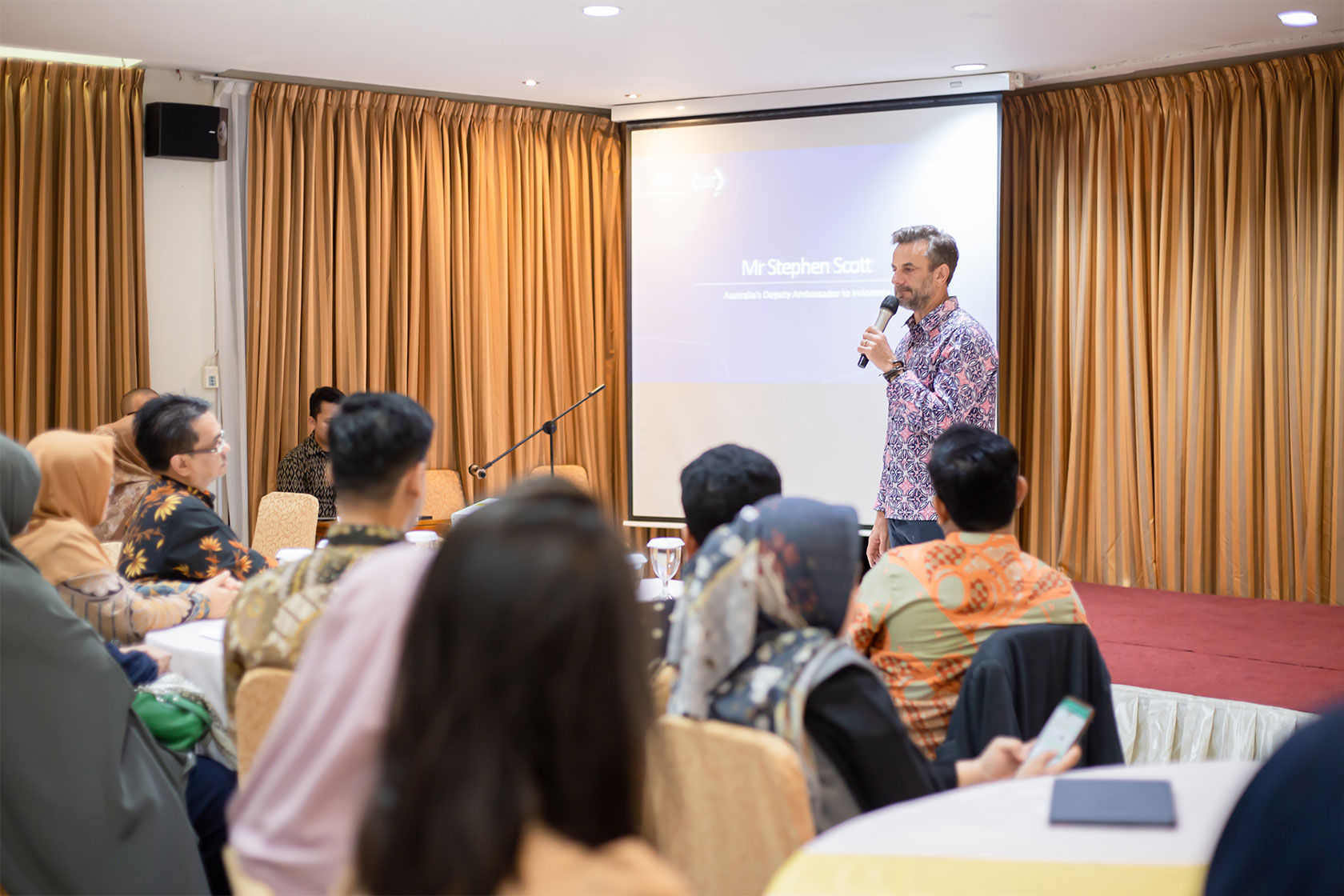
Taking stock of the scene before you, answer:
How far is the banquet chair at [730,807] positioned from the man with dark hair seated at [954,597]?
74 cm

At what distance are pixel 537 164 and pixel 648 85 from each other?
0.91 meters

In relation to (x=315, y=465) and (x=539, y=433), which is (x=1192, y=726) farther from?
(x=315, y=465)

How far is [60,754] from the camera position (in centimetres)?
199

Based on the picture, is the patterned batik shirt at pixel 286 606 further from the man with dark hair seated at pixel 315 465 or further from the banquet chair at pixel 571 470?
the banquet chair at pixel 571 470

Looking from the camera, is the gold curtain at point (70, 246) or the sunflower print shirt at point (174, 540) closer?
the sunflower print shirt at point (174, 540)

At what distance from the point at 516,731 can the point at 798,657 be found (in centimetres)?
82

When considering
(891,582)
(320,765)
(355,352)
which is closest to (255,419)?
(355,352)

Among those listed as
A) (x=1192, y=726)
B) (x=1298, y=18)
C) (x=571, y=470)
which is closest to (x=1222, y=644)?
(x=1192, y=726)

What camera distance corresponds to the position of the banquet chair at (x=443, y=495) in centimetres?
603

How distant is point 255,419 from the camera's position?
5688mm

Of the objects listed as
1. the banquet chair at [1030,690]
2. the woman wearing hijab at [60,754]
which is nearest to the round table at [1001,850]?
the banquet chair at [1030,690]

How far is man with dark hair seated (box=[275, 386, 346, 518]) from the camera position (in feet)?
18.2

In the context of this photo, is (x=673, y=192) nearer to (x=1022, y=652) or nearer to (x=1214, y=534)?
(x=1214, y=534)

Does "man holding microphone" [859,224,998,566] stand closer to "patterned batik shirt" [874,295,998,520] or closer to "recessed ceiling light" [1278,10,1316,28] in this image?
"patterned batik shirt" [874,295,998,520]
